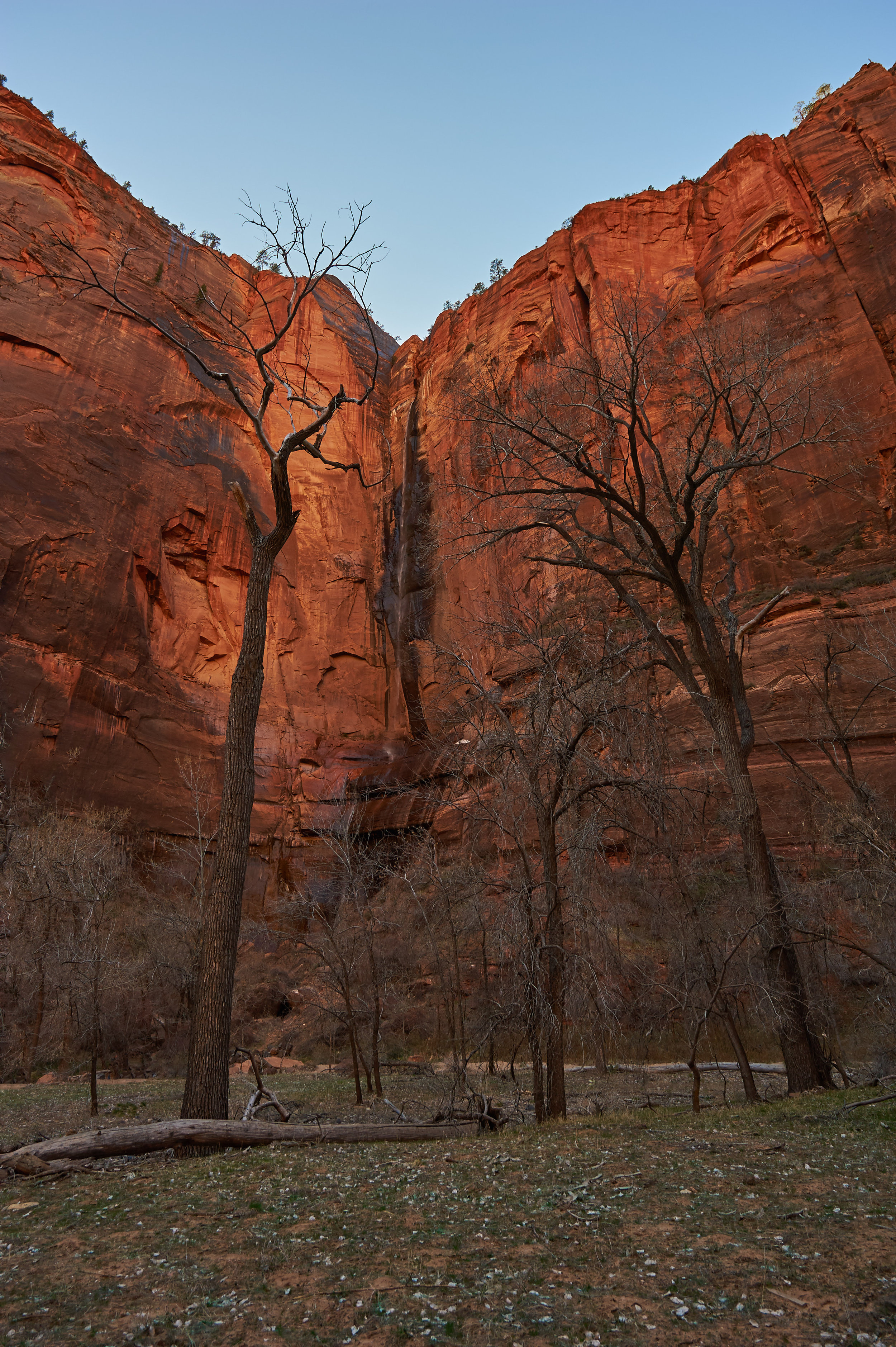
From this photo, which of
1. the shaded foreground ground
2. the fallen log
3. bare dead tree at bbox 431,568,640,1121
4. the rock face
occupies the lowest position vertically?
the shaded foreground ground

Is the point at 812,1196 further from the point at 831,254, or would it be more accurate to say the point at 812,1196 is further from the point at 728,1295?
the point at 831,254

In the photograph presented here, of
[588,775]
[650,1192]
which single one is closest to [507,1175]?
[650,1192]

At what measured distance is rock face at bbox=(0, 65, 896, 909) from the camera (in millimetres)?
28922

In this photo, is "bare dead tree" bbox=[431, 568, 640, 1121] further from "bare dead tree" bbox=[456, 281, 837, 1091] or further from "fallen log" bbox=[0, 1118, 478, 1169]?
"fallen log" bbox=[0, 1118, 478, 1169]

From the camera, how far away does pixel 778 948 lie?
9.83 metres

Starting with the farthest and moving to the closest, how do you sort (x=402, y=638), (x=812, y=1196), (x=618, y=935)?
(x=402, y=638) < (x=618, y=935) < (x=812, y=1196)

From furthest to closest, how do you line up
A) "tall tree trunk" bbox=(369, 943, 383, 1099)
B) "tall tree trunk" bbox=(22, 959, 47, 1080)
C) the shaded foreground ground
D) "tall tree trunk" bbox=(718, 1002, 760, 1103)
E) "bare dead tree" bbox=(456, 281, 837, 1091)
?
1. "tall tree trunk" bbox=(22, 959, 47, 1080)
2. "tall tree trunk" bbox=(369, 943, 383, 1099)
3. "tall tree trunk" bbox=(718, 1002, 760, 1103)
4. "bare dead tree" bbox=(456, 281, 837, 1091)
5. the shaded foreground ground

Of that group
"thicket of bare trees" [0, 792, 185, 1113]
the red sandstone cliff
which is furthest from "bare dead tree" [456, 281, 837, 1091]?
"thicket of bare trees" [0, 792, 185, 1113]

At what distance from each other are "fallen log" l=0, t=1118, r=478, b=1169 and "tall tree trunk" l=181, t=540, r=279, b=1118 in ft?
1.13

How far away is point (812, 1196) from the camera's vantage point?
4668 millimetres

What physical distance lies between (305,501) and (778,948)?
41531 millimetres

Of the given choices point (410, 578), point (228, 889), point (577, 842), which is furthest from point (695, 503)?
point (410, 578)

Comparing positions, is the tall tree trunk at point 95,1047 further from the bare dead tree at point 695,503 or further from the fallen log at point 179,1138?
the bare dead tree at point 695,503

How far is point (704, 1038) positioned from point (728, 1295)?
62.8 ft
